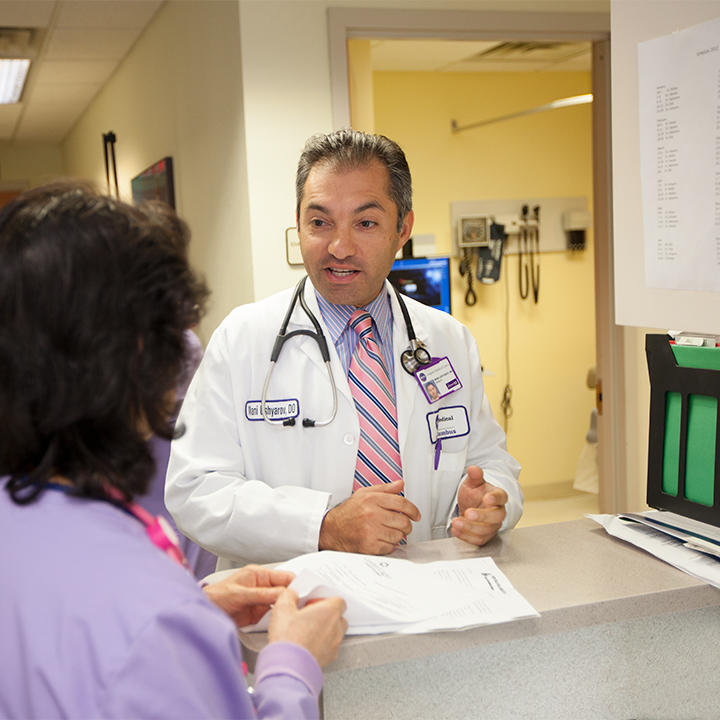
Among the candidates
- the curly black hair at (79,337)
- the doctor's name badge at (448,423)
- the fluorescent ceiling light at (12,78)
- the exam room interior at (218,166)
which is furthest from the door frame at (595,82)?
the fluorescent ceiling light at (12,78)

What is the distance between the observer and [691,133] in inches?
52.4

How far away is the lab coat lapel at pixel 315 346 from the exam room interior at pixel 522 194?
319 cm

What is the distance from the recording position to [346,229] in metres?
1.73

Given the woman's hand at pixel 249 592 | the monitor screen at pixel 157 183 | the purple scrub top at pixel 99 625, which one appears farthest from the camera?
the monitor screen at pixel 157 183

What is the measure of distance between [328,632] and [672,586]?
0.55 metres

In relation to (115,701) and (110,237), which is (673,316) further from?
(115,701)

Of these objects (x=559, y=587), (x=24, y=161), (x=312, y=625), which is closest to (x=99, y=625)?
(x=312, y=625)

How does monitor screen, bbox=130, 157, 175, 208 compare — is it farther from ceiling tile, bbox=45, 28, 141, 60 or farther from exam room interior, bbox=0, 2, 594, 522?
ceiling tile, bbox=45, 28, 141, 60

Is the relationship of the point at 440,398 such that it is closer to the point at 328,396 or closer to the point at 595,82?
the point at 328,396

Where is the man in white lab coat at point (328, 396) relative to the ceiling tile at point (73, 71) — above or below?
below

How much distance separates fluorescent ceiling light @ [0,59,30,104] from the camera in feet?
15.4

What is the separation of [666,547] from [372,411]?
0.63 metres

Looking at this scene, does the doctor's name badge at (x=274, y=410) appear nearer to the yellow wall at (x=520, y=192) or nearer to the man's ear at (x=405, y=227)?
the man's ear at (x=405, y=227)

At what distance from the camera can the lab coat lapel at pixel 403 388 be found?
175cm
